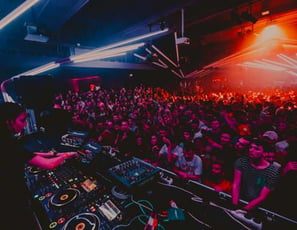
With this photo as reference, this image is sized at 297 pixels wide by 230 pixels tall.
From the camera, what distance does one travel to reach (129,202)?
1494 mm

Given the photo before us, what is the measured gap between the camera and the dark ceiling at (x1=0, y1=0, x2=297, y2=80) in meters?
4.34

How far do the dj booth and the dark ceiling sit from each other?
3695 mm

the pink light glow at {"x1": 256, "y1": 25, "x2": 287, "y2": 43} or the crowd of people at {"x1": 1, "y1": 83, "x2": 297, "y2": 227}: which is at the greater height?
the pink light glow at {"x1": 256, "y1": 25, "x2": 287, "y2": 43}

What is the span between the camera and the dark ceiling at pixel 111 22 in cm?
434

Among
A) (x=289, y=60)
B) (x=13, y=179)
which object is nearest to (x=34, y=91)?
(x=13, y=179)

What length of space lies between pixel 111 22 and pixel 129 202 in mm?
5707

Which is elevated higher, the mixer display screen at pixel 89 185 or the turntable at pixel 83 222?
the mixer display screen at pixel 89 185

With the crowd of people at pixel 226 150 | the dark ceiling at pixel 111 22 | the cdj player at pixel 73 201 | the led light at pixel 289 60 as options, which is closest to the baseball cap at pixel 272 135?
the crowd of people at pixel 226 150

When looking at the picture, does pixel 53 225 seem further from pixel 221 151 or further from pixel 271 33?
pixel 271 33

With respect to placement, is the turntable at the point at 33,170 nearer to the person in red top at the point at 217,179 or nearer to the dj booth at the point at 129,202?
the dj booth at the point at 129,202

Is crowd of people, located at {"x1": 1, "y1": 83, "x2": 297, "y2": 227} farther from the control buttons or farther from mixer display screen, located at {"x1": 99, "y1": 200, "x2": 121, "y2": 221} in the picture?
mixer display screen, located at {"x1": 99, "y1": 200, "x2": 121, "y2": 221}

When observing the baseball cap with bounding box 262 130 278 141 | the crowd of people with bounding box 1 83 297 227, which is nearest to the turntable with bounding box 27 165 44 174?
the crowd of people with bounding box 1 83 297 227

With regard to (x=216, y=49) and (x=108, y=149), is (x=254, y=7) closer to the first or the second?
(x=216, y=49)

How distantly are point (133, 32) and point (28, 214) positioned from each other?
6127mm
